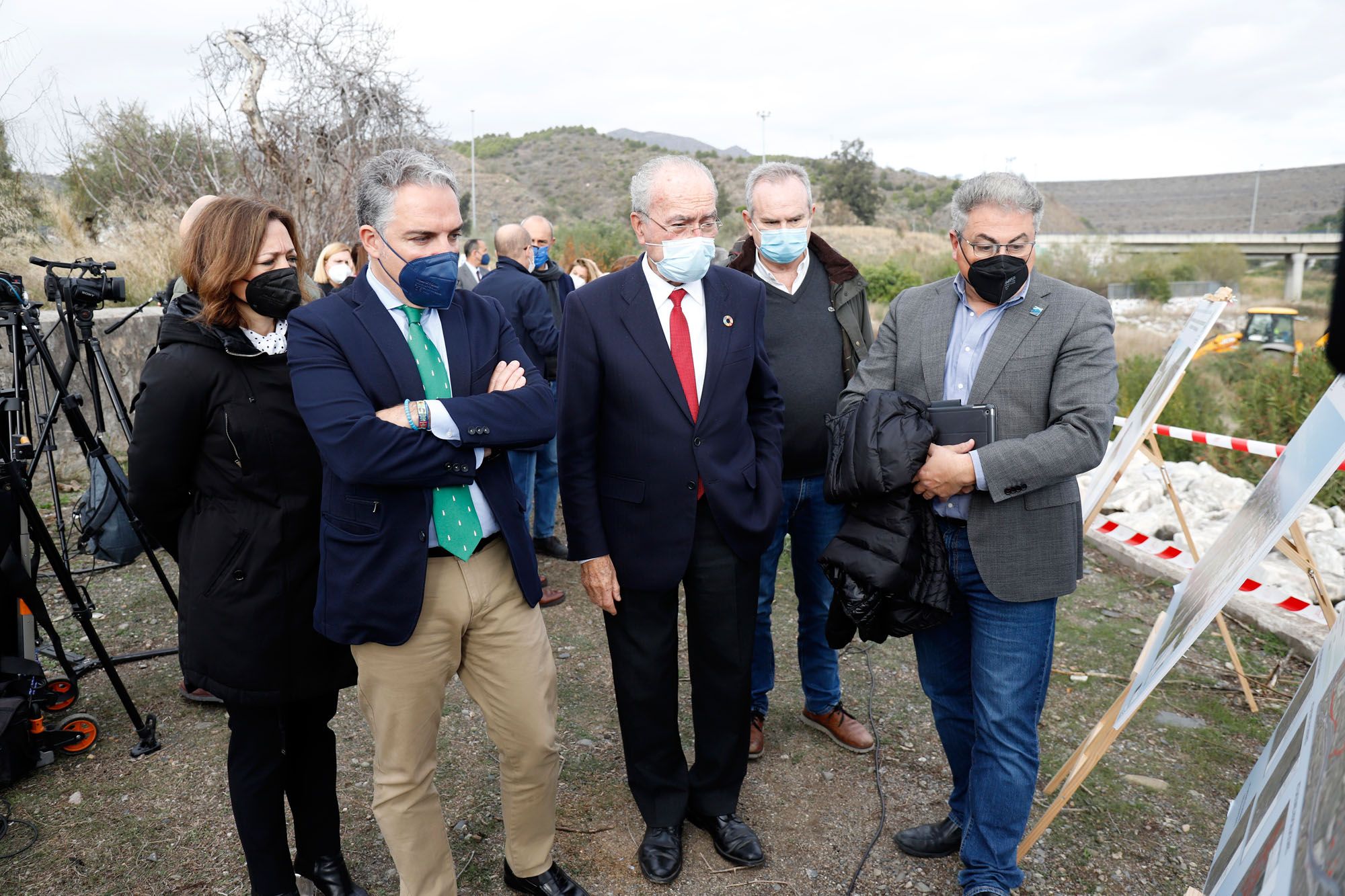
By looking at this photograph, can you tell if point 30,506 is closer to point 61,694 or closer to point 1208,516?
point 61,694

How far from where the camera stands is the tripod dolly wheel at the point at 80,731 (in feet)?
11.2

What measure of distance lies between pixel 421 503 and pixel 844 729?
6.90 feet

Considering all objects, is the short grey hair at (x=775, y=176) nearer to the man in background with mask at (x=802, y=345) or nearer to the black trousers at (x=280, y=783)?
the man in background with mask at (x=802, y=345)

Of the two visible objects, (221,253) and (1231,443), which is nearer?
(221,253)

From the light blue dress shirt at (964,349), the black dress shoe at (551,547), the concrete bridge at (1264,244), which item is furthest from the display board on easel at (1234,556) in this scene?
the concrete bridge at (1264,244)

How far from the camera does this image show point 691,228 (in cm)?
262

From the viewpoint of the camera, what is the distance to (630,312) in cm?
263

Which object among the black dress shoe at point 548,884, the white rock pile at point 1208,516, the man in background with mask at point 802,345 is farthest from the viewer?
the white rock pile at point 1208,516

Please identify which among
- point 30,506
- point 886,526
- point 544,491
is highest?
point 886,526

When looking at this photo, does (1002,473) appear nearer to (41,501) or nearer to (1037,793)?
(1037,793)

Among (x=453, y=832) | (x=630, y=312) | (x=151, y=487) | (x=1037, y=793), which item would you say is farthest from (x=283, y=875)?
(x=1037, y=793)

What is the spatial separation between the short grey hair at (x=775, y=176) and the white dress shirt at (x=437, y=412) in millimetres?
1442

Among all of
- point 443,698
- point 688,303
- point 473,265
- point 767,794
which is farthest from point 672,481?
point 473,265

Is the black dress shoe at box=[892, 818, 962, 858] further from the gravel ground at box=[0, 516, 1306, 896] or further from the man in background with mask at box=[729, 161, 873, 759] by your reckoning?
the man in background with mask at box=[729, 161, 873, 759]
